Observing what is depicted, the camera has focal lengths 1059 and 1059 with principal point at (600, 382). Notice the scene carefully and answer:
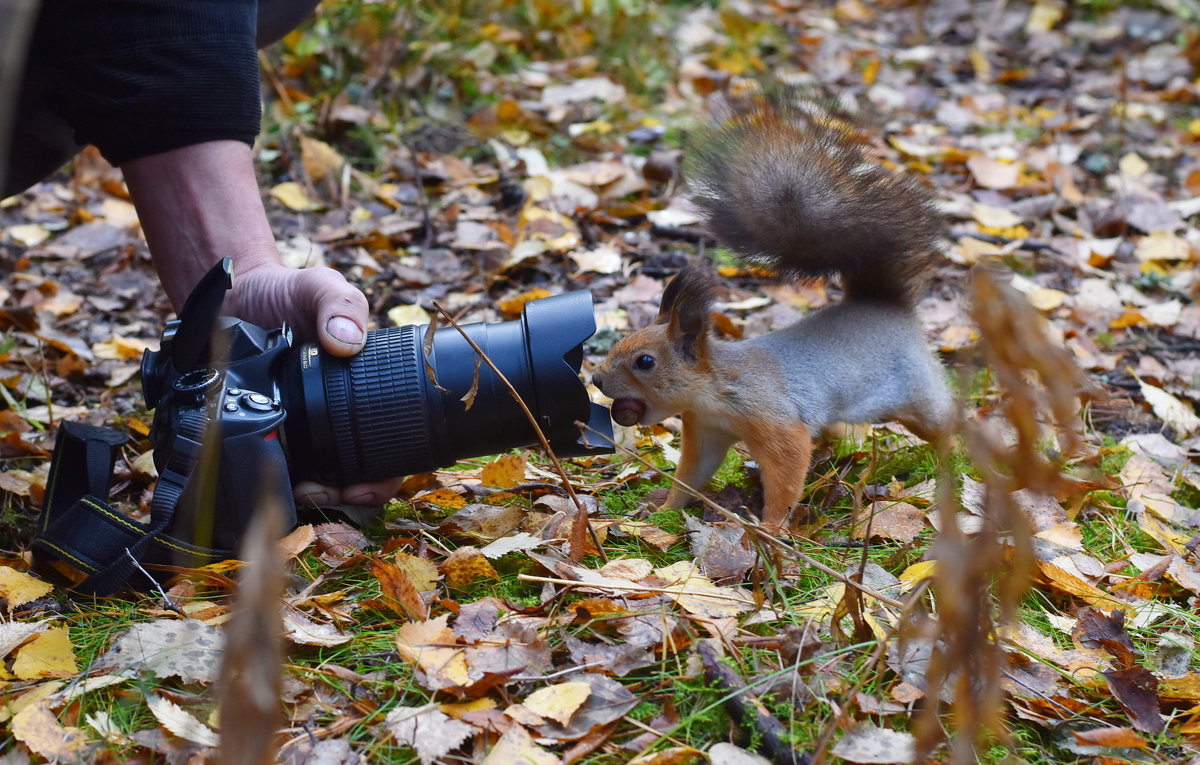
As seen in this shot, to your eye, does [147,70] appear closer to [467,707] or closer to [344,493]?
[344,493]

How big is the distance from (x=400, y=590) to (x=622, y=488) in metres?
0.73

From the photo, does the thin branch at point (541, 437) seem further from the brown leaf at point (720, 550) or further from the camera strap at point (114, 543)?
the camera strap at point (114, 543)

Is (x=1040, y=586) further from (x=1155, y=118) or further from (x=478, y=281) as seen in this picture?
(x=1155, y=118)

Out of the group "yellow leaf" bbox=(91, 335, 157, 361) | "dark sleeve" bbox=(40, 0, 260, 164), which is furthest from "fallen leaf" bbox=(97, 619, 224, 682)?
"yellow leaf" bbox=(91, 335, 157, 361)

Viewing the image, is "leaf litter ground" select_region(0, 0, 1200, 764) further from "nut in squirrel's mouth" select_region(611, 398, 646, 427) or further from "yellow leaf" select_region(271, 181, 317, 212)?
"nut in squirrel's mouth" select_region(611, 398, 646, 427)

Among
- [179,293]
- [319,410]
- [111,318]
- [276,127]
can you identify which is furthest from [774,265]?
[276,127]

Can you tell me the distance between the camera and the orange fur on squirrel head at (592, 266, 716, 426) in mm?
2195

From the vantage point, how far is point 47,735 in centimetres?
134

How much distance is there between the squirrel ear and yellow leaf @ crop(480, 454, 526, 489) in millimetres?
414

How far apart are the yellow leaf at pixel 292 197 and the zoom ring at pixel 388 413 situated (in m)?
1.92

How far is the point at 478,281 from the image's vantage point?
3271 millimetres

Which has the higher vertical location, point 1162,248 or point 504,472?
point 504,472

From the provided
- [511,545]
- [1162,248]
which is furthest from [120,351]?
[1162,248]

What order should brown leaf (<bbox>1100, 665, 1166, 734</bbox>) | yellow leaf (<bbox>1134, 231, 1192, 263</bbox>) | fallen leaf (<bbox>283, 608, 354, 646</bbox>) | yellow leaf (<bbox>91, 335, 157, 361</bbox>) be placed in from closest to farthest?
brown leaf (<bbox>1100, 665, 1166, 734</bbox>) → fallen leaf (<bbox>283, 608, 354, 646</bbox>) → yellow leaf (<bbox>91, 335, 157, 361</bbox>) → yellow leaf (<bbox>1134, 231, 1192, 263</bbox>)
